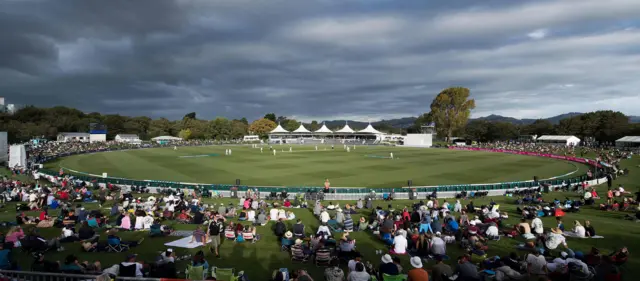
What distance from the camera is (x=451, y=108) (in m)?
103

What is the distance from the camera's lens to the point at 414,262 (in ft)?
25.5

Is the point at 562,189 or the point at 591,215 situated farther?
the point at 562,189

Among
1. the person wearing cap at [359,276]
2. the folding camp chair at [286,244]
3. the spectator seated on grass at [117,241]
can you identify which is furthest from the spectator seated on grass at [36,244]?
the person wearing cap at [359,276]

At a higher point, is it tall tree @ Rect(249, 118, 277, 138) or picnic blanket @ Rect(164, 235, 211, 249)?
tall tree @ Rect(249, 118, 277, 138)

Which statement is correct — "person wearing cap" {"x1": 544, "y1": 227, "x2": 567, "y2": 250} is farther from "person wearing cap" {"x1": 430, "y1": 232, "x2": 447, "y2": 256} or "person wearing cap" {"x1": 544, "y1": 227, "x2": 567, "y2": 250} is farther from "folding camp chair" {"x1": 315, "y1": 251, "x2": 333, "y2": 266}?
"folding camp chair" {"x1": 315, "y1": 251, "x2": 333, "y2": 266}

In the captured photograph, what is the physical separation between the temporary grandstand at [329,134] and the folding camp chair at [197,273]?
115m

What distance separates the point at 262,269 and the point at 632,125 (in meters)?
109

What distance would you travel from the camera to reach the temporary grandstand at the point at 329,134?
12656 centimetres

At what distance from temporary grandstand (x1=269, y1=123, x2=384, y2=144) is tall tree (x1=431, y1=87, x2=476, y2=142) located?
2646cm

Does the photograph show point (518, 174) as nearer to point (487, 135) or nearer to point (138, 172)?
point (138, 172)

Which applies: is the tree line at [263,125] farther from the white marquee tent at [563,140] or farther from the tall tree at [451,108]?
the white marquee tent at [563,140]

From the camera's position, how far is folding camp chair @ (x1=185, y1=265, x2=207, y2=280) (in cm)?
811

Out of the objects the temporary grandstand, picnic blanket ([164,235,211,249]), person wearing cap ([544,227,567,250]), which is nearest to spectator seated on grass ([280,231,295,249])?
picnic blanket ([164,235,211,249])

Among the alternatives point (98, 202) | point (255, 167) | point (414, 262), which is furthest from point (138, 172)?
point (414, 262)
